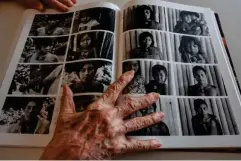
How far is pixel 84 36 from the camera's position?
56 cm

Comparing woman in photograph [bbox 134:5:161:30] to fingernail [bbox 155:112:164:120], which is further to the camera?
woman in photograph [bbox 134:5:161:30]

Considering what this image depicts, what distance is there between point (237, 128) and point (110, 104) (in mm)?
209

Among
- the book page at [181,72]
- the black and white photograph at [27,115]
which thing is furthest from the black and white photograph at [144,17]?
the black and white photograph at [27,115]

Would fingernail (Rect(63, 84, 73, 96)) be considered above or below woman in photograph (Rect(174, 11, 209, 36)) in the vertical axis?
below

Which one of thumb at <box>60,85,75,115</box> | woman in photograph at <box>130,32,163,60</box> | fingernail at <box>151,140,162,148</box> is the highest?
woman in photograph at <box>130,32,163,60</box>

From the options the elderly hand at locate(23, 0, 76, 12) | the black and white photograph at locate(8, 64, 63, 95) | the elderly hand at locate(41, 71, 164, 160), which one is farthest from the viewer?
the elderly hand at locate(23, 0, 76, 12)

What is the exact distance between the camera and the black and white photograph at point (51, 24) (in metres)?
0.58

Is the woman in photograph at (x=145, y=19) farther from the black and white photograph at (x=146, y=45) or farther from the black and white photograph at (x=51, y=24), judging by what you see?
the black and white photograph at (x=51, y=24)

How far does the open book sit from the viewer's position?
0.44 metres

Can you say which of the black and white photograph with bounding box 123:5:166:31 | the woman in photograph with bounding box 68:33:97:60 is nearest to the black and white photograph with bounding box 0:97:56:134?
the woman in photograph with bounding box 68:33:97:60

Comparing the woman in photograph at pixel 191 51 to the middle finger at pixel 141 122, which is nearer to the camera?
the middle finger at pixel 141 122

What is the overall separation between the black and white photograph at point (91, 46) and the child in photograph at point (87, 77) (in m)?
0.03

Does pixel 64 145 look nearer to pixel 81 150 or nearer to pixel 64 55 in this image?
pixel 81 150

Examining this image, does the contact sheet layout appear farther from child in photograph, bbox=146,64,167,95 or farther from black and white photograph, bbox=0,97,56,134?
black and white photograph, bbox=0,97,56,134
